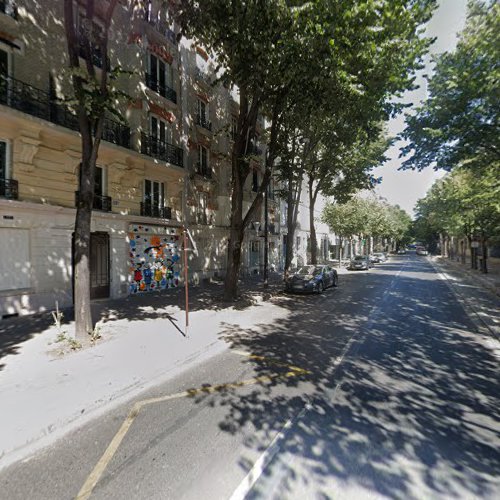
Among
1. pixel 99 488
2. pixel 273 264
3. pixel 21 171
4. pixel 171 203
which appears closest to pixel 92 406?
pixel 99 488

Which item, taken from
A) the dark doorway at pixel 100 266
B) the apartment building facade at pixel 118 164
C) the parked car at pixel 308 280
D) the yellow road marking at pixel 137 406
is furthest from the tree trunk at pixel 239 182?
the yellow road marking at pixel 137 406

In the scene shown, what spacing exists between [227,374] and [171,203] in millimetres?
11939

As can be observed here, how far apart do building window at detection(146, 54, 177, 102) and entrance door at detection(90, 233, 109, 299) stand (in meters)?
7.73

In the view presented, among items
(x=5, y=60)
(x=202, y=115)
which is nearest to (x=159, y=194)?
(x=202, y=115)

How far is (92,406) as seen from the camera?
4379 mm

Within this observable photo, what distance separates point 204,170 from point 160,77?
516 cm

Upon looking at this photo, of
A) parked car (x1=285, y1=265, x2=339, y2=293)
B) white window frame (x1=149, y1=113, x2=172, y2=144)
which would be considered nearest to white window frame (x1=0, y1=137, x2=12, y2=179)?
white window frame (x1=149, y1=113, x2=172, y2=144)

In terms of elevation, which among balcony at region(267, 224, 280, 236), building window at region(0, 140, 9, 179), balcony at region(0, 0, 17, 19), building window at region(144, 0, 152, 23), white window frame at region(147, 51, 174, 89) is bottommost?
balcony at region(267, 224, 280, 236)

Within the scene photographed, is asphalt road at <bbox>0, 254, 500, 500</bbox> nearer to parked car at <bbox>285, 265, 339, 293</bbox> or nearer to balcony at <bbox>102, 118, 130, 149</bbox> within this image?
parked car at <bbox>285, 265, 339, 293</bbox>

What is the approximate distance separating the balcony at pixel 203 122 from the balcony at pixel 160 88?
1.93 meters

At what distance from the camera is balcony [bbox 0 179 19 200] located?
9.15 metres

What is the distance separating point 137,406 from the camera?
4.44 meters

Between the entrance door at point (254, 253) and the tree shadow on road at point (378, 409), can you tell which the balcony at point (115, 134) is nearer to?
the tree shadow on road at point (378, 409)

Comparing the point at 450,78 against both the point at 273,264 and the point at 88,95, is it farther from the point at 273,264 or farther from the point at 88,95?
the point at 273,264
